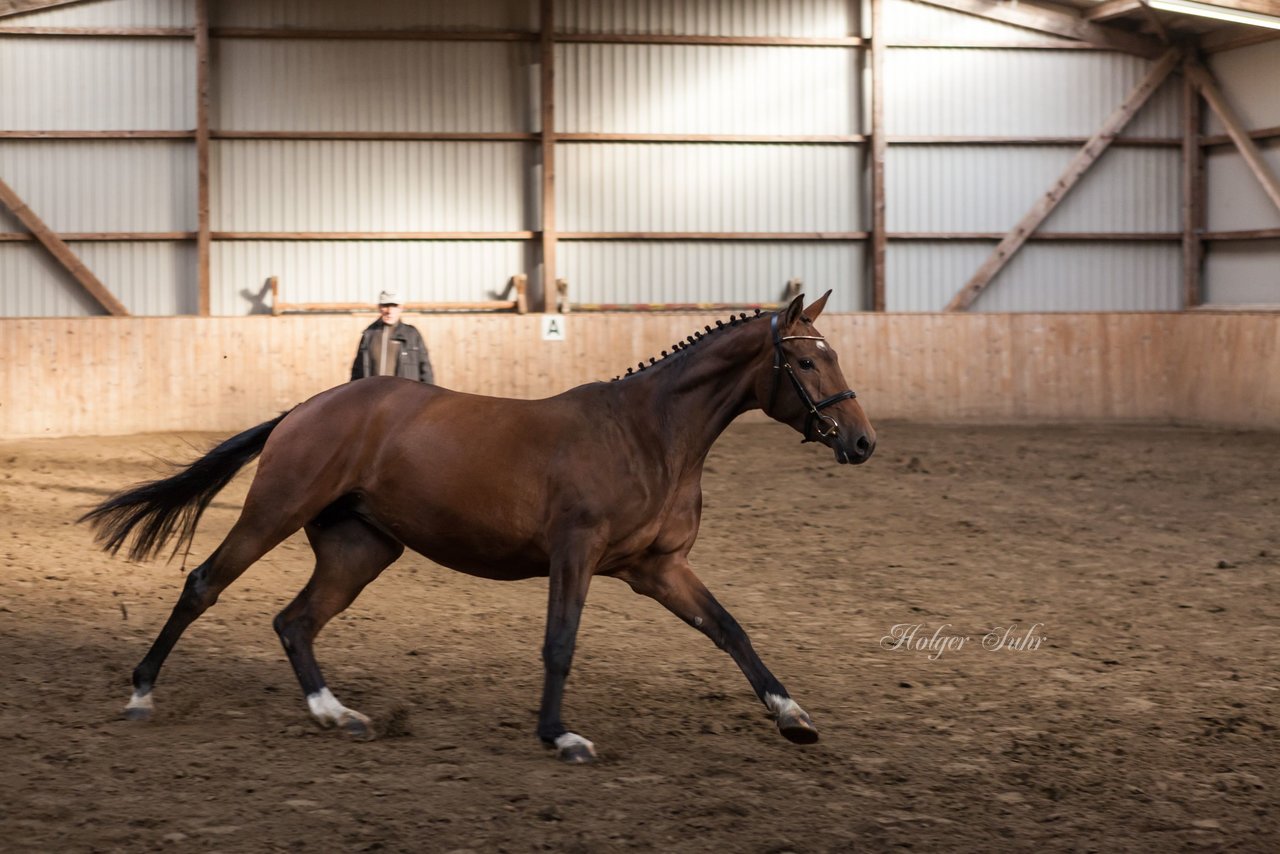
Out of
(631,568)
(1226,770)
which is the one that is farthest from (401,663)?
(1226,770)

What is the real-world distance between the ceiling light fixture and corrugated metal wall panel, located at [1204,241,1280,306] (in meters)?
2.99

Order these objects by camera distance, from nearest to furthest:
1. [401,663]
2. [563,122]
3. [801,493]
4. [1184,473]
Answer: [401,663] → [801,493] → [1184,473] → [563,122]

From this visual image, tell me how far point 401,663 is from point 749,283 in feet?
41.1

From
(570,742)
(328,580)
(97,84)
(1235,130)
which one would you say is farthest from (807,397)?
(1235,130)

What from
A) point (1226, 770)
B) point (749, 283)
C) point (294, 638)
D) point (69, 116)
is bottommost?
point (1226, 770)

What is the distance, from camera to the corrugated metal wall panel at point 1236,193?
17.8 meters

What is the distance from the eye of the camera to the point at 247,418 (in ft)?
53.9

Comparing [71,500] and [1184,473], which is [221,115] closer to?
[71,500]

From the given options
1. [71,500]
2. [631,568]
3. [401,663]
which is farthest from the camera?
[71,500]

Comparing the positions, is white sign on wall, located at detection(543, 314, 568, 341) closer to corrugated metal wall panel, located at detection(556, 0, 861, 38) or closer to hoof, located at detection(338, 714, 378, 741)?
corrugated metal wall panel, located at detection(556, 0, 861, 38)

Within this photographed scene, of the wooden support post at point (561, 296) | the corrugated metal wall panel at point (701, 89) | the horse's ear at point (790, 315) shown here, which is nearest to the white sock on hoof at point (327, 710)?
the horse's ear at point (790, 315)

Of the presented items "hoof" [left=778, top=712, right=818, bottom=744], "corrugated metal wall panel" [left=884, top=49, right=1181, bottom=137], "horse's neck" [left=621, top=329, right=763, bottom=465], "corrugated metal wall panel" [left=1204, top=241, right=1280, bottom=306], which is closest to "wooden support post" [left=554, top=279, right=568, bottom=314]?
"corrugated metal wall panel" [left=884, top=49, right=1181, bottom=137]

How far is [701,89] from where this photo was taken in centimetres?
1806

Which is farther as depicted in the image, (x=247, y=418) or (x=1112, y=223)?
(x=1112, y=223)
